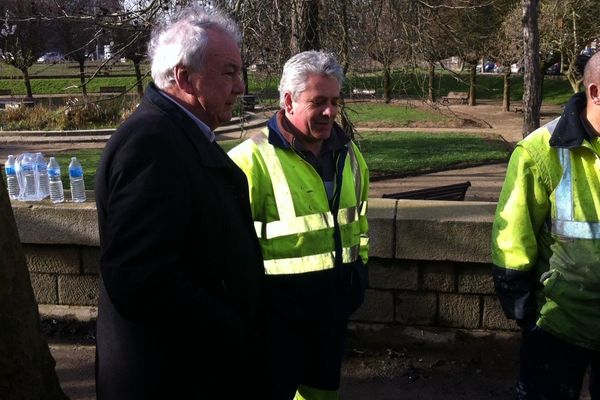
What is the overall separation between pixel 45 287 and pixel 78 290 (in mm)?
240

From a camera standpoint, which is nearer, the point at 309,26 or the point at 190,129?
the point at 190,129

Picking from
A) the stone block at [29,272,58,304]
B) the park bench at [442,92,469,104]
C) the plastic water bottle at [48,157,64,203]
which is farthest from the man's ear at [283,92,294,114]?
the park bench at [442,92,469,104]

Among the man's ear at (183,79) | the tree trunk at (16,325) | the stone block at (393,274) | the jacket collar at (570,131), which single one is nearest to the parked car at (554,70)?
the stone block at (393,274)

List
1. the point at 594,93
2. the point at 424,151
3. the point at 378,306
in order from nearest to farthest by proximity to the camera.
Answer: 1. the point at 594,93
2. the point at 378,306
3. the point at 424,151

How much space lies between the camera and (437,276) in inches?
165

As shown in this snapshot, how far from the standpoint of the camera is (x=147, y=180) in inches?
72.9

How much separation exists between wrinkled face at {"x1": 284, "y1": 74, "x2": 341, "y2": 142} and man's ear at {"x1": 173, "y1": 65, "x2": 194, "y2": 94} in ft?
2.94

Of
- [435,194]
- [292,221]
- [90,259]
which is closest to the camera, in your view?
[292,221]

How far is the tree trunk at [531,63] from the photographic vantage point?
10.3 meters

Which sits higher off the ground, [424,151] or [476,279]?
[476,279]

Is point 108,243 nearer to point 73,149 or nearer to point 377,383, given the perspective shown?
point 377,383

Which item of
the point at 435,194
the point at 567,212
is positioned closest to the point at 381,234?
the point at 567,212

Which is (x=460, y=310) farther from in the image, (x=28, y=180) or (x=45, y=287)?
(x=28, y=180)

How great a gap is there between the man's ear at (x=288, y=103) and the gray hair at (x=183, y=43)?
793 millimetres
